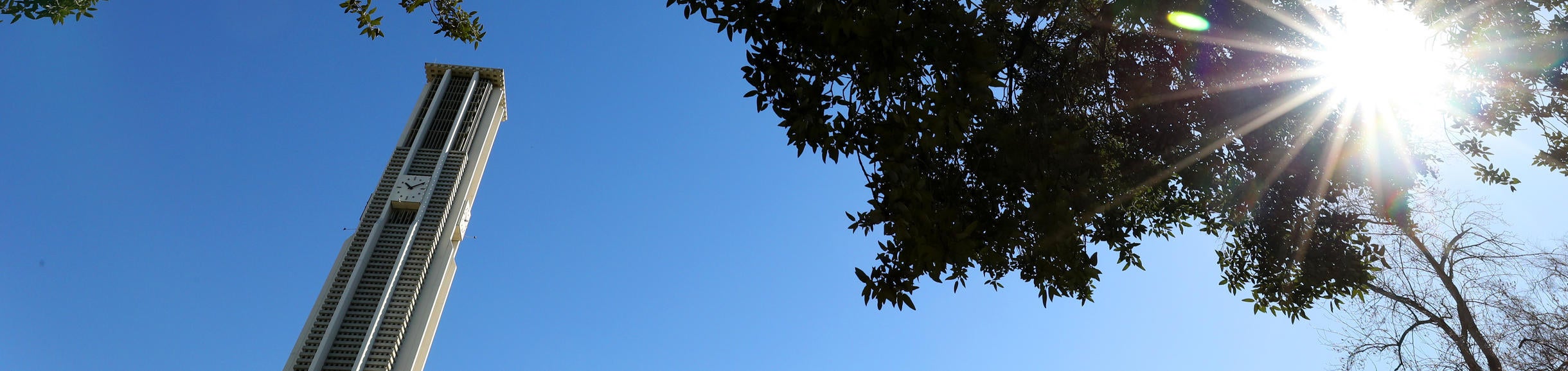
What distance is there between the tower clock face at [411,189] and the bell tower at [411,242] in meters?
0.07

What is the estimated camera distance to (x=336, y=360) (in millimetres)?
49969

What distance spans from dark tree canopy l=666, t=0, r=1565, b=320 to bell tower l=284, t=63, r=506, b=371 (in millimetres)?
51879

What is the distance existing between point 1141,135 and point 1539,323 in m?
7.41

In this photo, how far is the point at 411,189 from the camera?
194 ft

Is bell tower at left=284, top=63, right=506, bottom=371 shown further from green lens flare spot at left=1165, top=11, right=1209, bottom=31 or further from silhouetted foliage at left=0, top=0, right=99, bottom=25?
green lens flare spot at left=1165, top=11, right=1209, bottom=31

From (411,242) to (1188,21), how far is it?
58.0 m

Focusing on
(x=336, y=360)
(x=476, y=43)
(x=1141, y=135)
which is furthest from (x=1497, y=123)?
(x=336, y=360)

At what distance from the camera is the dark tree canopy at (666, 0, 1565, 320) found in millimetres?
4266

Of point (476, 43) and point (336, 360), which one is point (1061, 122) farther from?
point (336, 360)

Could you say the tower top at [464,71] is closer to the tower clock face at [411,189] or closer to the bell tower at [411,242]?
the bell tower at [411,242]

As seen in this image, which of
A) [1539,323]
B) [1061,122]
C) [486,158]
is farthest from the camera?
[486,158]

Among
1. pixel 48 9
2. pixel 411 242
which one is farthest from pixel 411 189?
pixel 48 9

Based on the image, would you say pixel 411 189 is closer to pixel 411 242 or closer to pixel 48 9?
pixel 411 242

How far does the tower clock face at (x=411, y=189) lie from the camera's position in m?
58.6
